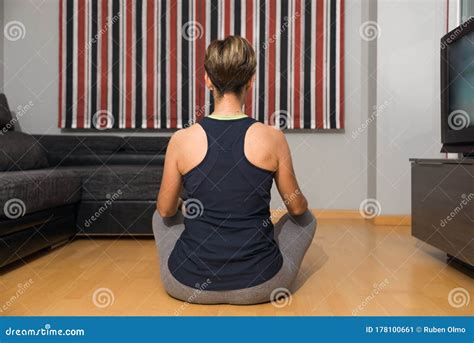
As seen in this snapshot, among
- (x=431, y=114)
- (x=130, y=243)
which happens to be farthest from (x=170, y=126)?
(x=431, y=114)

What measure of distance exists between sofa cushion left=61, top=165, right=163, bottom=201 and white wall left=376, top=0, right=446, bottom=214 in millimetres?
1884

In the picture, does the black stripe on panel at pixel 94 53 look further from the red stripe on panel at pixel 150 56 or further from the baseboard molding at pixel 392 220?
the baseboard molding at pixel 392 220

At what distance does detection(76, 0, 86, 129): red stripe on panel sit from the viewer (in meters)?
4.00

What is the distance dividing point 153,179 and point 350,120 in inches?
76.1

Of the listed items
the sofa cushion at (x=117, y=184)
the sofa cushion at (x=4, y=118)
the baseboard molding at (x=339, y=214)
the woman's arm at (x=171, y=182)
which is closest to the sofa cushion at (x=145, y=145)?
the sofa cushion at (x=117, y=184)

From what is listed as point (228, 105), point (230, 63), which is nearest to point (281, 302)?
point (228, 105)

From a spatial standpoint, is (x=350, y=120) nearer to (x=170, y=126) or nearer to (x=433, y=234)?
(x=170, y=126)

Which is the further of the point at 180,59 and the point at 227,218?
the point at 180,59

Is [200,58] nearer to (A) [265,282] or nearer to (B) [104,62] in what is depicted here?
(B) [104,62]

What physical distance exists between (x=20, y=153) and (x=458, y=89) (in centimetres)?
250

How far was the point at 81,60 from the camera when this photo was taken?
4.01m

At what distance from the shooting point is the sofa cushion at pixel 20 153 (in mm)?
2740

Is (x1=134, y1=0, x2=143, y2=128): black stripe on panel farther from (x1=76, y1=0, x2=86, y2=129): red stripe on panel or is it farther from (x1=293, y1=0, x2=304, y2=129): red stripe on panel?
(x1=293, y1=0, x2=304, y2=129): red stripe on panel

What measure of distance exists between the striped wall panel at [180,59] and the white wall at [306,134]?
12 cm
